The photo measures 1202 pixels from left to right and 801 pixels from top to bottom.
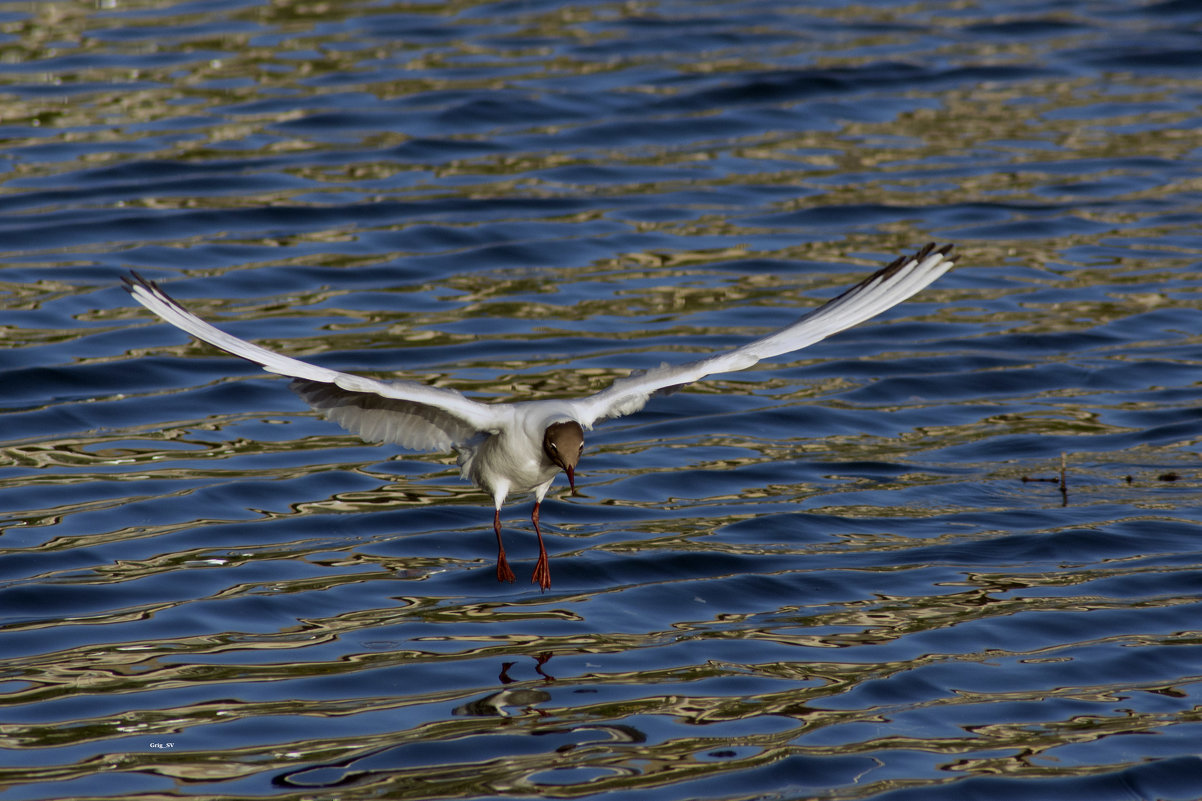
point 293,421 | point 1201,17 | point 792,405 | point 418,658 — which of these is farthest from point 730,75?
point 418,658

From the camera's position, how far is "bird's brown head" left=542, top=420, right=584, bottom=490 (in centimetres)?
795

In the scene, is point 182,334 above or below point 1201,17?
below

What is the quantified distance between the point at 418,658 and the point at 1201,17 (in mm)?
18578

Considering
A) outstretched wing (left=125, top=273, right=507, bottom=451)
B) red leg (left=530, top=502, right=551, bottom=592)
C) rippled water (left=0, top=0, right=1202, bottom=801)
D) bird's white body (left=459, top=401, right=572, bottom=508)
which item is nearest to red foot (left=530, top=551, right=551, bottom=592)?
red leg (left=530, top=502, right=551, bottom=592)

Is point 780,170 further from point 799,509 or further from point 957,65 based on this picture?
point 799,509

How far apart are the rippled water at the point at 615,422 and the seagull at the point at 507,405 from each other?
2.91 ft

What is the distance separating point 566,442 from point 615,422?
449 cm

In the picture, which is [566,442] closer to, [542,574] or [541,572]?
[542,574]

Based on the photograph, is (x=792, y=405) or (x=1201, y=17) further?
(x=1201, y=17)

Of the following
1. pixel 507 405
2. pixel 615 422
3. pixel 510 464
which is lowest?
pixel 615 422

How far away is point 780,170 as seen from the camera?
58.2 feet

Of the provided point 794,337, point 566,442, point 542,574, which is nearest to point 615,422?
point 542,574

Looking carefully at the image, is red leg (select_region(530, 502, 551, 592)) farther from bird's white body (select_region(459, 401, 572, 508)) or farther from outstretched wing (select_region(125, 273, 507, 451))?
outstretched wing (select_region(125, 273, 507, 451))

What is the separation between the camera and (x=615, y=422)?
12422mm
